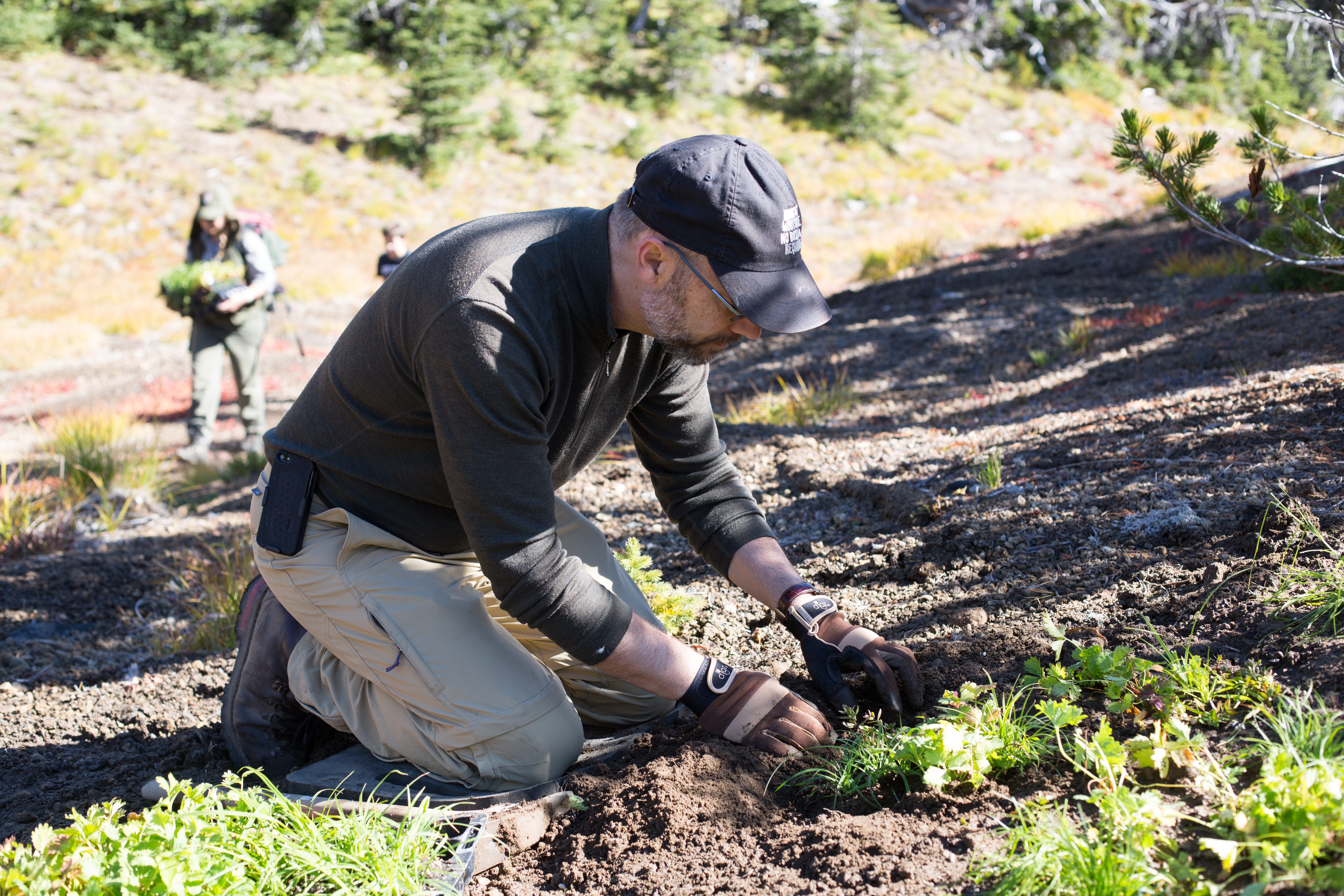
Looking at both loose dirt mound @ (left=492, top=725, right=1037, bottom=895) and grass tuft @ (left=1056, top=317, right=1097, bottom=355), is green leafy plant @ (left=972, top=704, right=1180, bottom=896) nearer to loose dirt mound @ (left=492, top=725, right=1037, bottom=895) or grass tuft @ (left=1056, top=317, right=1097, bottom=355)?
loose dirt mound @ (left=492, top=725, right=1037, bottom=895)

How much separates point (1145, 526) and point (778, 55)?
88.7 feet

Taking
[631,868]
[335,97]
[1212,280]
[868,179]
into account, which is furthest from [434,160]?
[631,868]

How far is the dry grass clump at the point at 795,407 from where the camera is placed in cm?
611

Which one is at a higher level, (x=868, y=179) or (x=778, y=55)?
(x=778, y=55)

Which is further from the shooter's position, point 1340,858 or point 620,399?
point 620,399

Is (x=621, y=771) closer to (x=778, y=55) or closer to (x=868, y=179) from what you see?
(x=868, y=179)

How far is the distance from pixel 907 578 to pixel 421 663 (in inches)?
68.3

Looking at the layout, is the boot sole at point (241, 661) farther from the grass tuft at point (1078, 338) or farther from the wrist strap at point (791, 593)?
the grass tuft at point (1078, 338)

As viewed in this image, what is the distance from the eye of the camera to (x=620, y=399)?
251cm

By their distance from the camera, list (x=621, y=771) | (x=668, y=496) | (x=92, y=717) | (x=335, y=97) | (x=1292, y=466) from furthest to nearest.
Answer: (x=335, y=97), (x=92, y=717), (x=1292, y=466), (x=668, y=496), (x=621, y=771)

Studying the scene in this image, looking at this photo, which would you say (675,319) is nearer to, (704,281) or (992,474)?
(704,281)

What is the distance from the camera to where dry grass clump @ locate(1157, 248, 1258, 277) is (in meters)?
7.82

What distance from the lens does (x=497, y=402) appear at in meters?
2.03

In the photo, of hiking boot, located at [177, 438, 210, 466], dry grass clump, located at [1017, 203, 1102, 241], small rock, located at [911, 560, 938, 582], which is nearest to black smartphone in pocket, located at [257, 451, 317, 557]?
small rock, located at [911, 560, 938, 582]
